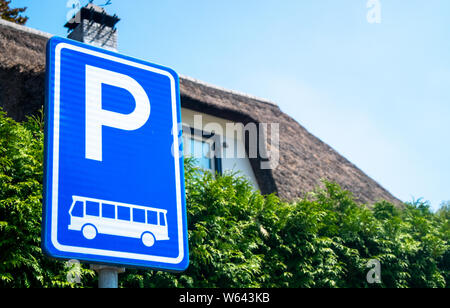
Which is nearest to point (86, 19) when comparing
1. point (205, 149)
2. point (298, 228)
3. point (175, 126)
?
point (205, 149)

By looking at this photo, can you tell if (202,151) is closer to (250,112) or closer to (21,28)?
(250,112)

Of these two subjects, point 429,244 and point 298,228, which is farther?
point 429,244

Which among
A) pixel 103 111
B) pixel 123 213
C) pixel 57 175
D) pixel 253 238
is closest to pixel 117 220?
pixel 123 213

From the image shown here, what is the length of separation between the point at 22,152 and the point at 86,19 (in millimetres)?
6122

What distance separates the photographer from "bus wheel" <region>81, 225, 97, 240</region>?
2.04 meters

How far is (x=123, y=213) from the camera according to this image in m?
2.15

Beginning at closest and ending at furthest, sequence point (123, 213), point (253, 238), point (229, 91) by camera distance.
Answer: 1. point (123, 213)
2. point (253, 238)
3. point (229, 91)

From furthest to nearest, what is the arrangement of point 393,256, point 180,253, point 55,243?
point 393,256
point 180,253
point 55,243

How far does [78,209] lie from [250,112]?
11.1m

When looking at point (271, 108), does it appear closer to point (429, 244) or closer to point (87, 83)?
point (429, 244)

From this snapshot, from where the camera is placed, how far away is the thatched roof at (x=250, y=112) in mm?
9625

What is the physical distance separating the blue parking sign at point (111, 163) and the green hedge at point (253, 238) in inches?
146

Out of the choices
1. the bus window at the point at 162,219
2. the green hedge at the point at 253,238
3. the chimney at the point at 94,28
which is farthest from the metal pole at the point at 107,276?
the chimney at the point at 94,28

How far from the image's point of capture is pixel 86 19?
1169 cm
